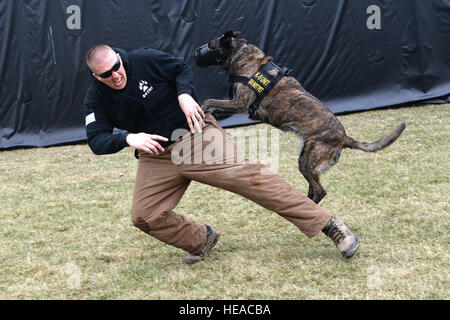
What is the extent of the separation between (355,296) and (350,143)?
1.27 m

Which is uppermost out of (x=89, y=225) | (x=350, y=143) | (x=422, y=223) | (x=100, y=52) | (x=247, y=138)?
(x=100, y=52)

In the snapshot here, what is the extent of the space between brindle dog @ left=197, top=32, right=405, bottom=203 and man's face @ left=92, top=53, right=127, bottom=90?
3.52ft

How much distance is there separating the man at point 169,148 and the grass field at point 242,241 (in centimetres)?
30

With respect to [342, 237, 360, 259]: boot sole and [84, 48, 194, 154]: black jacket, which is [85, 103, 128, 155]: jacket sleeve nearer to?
[84, 48, 194, 154]: black jacket

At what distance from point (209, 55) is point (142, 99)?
1.09 m

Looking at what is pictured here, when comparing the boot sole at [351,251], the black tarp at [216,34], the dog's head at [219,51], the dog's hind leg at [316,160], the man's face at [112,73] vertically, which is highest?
the man's face at [112,73]

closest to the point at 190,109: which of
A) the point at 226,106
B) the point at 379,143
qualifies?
the point at 226,106

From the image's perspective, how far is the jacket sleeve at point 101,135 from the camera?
2.89 m

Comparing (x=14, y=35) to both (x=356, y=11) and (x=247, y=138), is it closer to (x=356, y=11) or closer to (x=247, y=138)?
(x=247, y=138)

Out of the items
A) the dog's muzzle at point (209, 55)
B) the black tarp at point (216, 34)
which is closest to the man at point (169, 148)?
the dog's muzzle at point (209, 55)

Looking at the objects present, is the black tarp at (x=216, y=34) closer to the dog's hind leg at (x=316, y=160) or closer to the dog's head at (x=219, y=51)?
the dog's head at (x=219, y=51)

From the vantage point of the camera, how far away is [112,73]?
2877mm

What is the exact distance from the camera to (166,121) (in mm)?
3148

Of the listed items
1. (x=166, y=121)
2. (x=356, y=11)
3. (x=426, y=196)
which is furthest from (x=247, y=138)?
(x=166, y=121)
